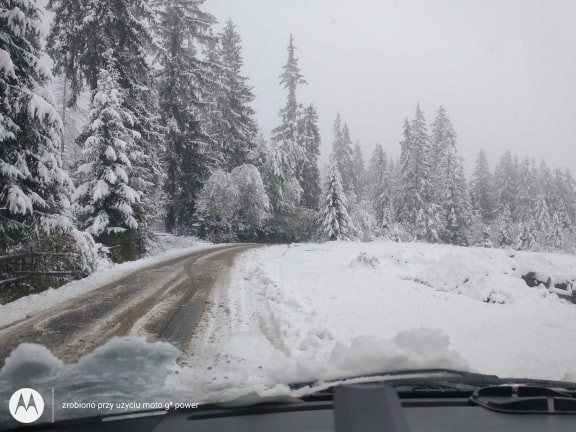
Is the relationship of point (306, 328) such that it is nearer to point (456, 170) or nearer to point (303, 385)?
point (303, 385)

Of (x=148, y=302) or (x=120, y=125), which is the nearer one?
(x=148, y=302)

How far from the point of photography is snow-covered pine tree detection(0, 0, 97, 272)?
7.79 metres

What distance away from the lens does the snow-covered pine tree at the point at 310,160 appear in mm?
38656

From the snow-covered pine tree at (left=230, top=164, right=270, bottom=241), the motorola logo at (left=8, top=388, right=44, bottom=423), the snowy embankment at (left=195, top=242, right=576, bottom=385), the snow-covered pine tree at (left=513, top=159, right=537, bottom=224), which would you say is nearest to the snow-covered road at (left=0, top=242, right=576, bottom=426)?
the snowy embankment at (left=195, top=242, right=576, bottom=385)

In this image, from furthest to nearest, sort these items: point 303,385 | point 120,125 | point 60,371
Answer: point 120,125
point 60,371
point 303,385

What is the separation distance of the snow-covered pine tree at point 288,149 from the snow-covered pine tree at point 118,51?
17.1 m

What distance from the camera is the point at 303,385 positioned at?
8.72 ft

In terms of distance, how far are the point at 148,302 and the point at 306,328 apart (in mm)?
3213

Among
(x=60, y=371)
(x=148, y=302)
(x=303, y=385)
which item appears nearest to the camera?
(x=303, y=385)

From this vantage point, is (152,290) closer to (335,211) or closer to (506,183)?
(335,211)

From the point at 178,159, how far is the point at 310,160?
1755cm

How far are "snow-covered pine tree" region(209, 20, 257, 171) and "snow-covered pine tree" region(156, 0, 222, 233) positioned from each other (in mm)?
3561

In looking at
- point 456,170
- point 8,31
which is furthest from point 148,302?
point 456,170

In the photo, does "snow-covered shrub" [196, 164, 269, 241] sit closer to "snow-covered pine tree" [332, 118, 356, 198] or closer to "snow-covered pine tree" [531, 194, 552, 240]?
"snow-covered pine tree" [332, 118, 356, 198]
